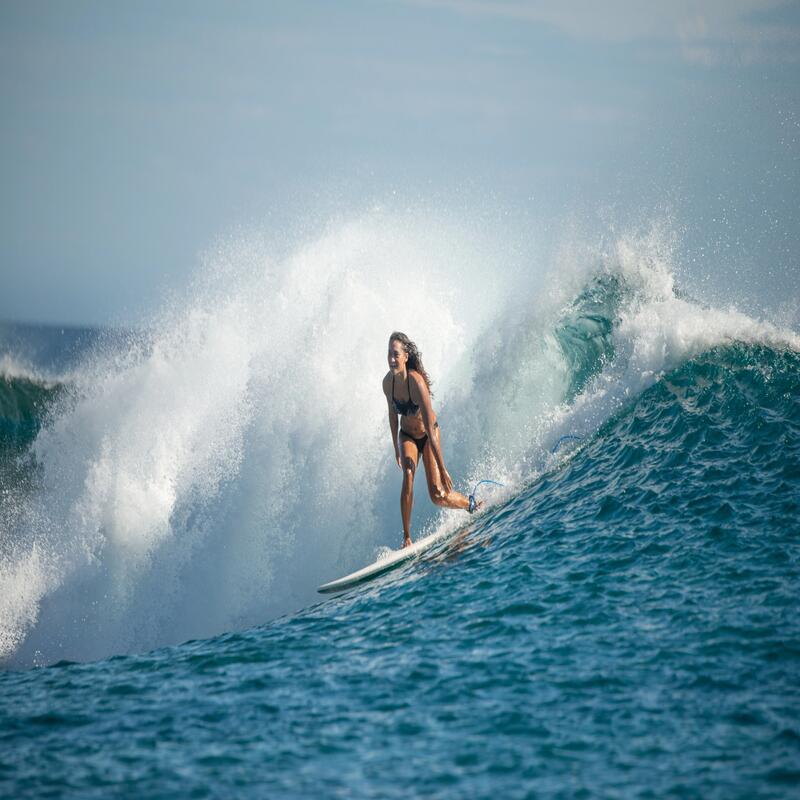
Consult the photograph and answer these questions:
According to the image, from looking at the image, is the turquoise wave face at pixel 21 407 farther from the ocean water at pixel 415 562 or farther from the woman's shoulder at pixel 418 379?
the woman's shoulder at pixel 418 379

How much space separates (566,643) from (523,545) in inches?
91.3

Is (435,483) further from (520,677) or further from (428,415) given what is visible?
(520,677)

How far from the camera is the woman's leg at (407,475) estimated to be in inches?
372

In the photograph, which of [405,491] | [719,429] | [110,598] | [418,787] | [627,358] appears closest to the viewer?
[418,787]

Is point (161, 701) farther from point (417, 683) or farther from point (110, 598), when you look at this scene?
point (110, 598)

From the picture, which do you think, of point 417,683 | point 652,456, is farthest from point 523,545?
point 417,683

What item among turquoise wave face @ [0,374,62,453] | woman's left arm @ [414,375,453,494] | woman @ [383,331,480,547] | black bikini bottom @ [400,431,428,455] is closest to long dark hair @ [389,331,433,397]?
woman @ [383,331,480,547]

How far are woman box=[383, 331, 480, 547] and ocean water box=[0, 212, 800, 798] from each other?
0.67 m

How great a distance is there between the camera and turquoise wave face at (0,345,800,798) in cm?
502

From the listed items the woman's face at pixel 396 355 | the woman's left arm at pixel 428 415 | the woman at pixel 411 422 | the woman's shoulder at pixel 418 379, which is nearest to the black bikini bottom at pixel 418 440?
the woman at pixel 411 422

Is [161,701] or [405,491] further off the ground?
[405,491]

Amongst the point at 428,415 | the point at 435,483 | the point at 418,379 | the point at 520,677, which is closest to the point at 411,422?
the point at 428,415

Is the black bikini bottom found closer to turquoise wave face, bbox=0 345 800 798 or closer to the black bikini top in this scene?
the black bikini top

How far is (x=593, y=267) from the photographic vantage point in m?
13.4
